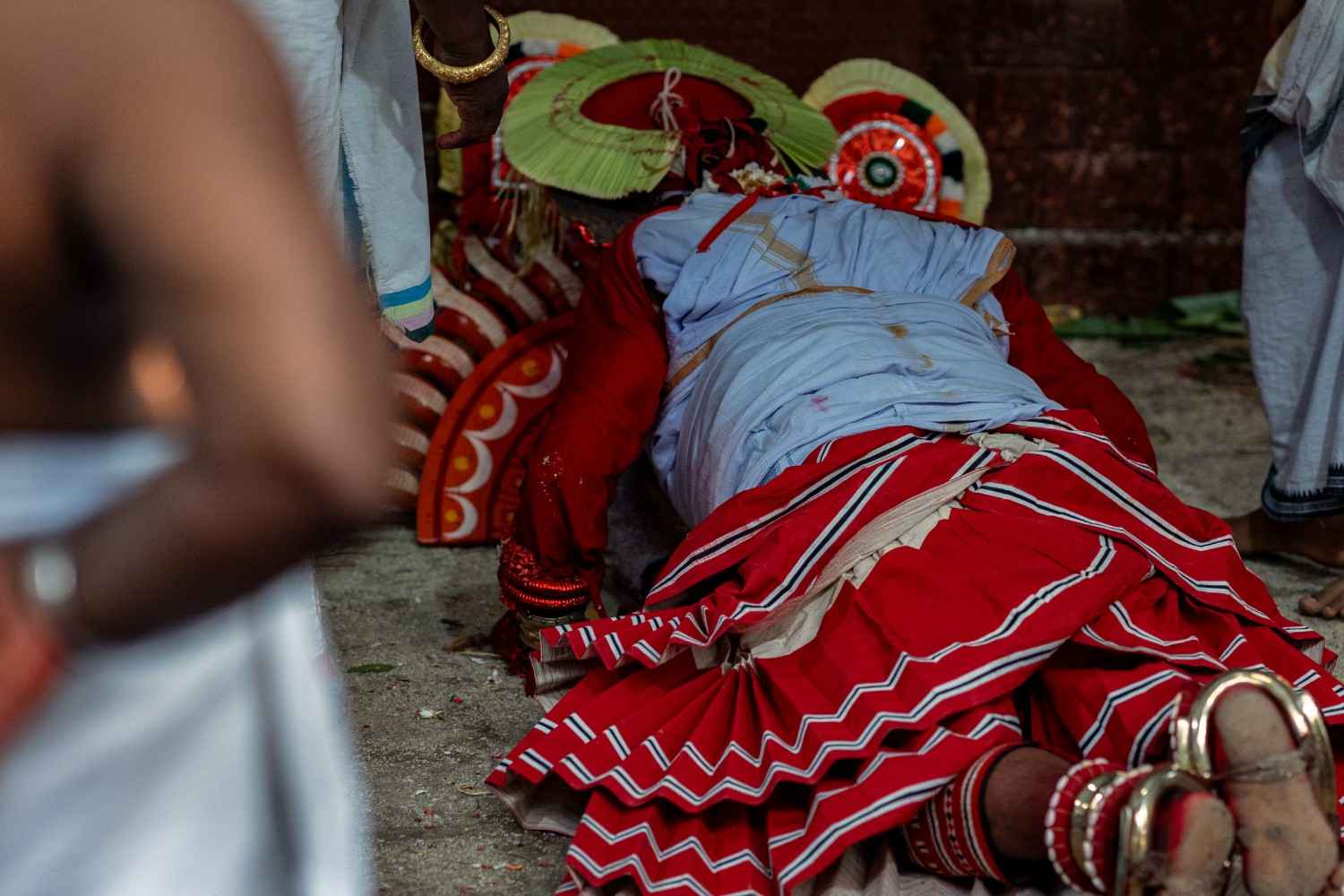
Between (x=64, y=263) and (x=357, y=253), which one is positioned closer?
(x=64, y=263)

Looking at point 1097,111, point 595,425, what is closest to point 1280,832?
point 595,425

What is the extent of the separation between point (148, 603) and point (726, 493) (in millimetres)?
1843

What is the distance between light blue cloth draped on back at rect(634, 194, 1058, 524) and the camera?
99.9 inches

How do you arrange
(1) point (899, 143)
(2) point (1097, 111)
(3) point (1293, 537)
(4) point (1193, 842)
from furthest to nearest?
1. (2) point (1097, 111)
2. (1) point (899, 143)
3. (3) point (1293, 537)
4. (4) point (1193, 842)

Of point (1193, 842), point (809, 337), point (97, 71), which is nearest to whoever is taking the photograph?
point (97, 71)

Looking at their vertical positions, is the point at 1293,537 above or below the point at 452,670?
above

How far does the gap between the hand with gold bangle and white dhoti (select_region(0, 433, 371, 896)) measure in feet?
5.23

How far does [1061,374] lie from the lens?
308 centimetres

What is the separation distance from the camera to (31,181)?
32.5 inches

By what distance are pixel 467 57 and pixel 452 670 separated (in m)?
1.27

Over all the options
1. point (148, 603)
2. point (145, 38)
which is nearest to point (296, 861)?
point (148, 603)

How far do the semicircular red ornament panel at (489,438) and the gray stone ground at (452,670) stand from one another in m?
0.09

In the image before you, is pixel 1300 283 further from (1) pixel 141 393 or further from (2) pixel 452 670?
(1) pixel 141 393

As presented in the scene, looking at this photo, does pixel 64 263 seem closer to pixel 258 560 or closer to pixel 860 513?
pixel 258 560
